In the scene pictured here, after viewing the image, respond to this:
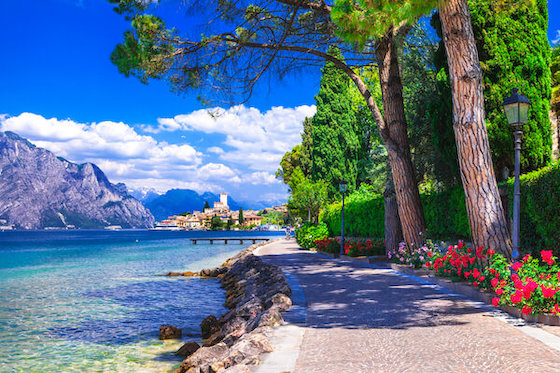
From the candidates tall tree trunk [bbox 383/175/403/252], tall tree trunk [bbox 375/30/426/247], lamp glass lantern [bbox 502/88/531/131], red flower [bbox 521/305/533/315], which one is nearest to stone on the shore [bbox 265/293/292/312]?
red flower [bbox 521/305/533/315]

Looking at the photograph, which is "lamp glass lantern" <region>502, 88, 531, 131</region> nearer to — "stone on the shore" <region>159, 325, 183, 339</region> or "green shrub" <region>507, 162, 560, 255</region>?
"green shrub" <region>507, 162, 560, 255</region>

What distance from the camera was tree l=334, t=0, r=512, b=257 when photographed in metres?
8.63

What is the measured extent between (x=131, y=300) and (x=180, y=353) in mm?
8066

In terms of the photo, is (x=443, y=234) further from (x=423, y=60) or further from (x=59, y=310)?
(x=59, y=310)

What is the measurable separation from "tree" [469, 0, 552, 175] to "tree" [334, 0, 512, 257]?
2.39 m

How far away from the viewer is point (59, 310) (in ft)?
47.0

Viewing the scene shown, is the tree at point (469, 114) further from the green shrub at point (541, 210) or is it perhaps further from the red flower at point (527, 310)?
the red flower at point (527, 310)

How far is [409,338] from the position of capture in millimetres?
5355

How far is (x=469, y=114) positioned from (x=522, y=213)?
283 cm

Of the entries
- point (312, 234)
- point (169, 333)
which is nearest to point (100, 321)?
point (169, 333)

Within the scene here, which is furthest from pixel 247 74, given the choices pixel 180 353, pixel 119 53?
pixel 180 353

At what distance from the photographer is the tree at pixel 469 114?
863 centimetres

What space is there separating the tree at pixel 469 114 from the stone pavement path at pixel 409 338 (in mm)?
1695

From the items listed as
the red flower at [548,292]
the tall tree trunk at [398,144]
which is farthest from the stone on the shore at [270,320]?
the tall tree trunk at [398,144]
